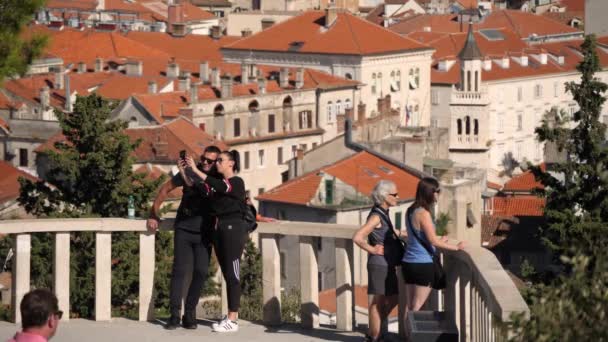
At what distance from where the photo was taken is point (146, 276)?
13.7 meters

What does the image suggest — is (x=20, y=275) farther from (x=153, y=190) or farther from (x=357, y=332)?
(x=153, y=190)

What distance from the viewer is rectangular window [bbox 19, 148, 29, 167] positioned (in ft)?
243

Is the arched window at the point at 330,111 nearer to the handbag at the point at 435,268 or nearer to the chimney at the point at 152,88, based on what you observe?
the chimney at the point at 152,88

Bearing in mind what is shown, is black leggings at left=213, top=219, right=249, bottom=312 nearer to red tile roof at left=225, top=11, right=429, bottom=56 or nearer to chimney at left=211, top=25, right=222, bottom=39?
red tile roof at left=225, top=11, right=429, bottom=56

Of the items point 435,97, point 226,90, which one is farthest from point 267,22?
point 226,90

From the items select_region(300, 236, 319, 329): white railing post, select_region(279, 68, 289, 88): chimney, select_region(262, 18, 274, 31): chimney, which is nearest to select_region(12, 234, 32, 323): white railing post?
select_region(300, 236, 319, 329): white railing post

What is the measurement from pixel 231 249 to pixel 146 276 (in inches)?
30.1

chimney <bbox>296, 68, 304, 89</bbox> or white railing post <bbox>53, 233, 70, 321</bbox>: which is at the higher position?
white railing post <bbox>53, 233, 70, 321</bbox>

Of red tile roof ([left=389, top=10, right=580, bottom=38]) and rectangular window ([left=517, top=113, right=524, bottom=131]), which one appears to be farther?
red tile roof ([left=389, top=10, right=580, bottom=38])

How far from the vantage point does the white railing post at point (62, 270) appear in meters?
13.5

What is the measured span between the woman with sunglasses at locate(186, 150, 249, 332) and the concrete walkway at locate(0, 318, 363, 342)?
5.5 inches

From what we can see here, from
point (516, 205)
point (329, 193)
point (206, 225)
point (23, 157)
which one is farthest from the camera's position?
point (23, 157)

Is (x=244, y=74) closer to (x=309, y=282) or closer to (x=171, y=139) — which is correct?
(x=171, y=139)

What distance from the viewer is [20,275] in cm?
1349
